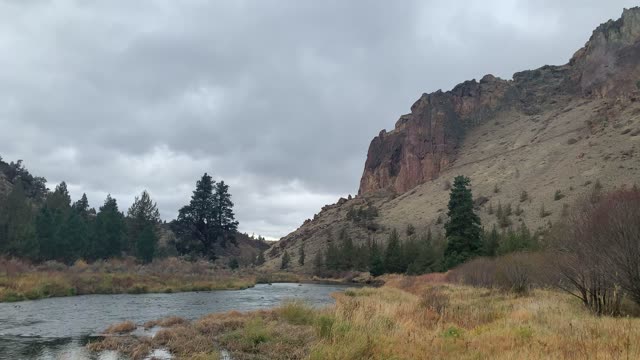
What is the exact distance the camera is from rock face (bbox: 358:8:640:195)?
11819 centimetres

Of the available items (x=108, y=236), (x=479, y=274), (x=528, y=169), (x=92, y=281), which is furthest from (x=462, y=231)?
(x=108, y=236)

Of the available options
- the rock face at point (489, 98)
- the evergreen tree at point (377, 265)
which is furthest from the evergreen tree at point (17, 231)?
the rock face at point (489, 98)

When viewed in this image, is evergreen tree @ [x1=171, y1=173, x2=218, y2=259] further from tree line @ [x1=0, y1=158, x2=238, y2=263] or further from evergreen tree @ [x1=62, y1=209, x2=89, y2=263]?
evergreen tree @ [x1=62, y1=209, x2=89, y2=263]

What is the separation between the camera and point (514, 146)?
4414 inches

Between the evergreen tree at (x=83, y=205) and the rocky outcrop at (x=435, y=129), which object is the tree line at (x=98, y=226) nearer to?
the evergreen tree at (x=83, y=205)

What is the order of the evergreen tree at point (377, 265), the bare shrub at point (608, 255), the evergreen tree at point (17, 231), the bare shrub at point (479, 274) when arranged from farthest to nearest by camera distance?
1. the evergreen tree at point (377, 265)
2. the evergreen tree at point (17, 231)
3. the bare shrub at point (479, 274)
4. the bare shrub at point (608, 255)

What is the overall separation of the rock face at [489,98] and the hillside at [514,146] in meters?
0.32

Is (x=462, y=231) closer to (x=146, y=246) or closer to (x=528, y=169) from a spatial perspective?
(x=528, y=169)

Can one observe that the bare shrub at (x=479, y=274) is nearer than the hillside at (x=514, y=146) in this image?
Yes

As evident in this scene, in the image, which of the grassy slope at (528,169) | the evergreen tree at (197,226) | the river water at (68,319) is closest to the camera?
the river water at (68,319)

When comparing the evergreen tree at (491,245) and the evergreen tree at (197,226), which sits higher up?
the evergreen tree at (197,226)

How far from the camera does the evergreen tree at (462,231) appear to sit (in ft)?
170

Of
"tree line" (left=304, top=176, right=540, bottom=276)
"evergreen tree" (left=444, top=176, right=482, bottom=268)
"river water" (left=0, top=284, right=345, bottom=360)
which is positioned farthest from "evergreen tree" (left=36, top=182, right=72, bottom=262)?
"evergreen tree" (left=444, top=176, right=482, bottom=268)

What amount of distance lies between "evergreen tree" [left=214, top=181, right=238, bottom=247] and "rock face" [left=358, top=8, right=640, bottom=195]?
58.3m
